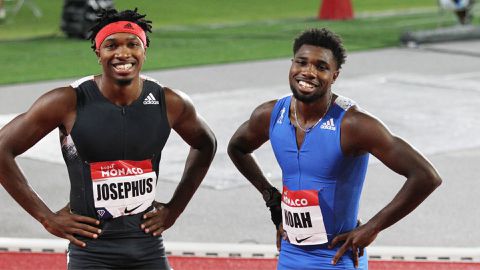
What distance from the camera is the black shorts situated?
5.45 metres

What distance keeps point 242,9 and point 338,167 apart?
926 inches

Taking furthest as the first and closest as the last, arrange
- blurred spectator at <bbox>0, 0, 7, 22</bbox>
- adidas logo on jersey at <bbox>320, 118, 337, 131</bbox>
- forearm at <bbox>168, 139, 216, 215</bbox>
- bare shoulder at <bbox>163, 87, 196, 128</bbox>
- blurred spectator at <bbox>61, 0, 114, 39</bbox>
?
1. blurred spectator at <bbox>0, 0, 7, 22</bbox>
2. blurred spectator at <bbox>61, 0, 114, 39</bbox>
3. forearm at <bbox>168, 139, 216, 215</bbox>
4. bare shoulder at <bbox>163, 87, 196, 128</bbox>
5. adidas logo on jersey at <bbox>320, 118, 337, 131</bbox>

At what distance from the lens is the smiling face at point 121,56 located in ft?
17.8

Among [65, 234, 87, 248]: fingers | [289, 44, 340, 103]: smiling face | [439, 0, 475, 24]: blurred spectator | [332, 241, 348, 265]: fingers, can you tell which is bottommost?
[439, 0, 475, 24]: blurred spectator

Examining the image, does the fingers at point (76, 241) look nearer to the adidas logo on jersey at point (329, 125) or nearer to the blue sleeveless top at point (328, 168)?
the blue sleeveless top at point (328, 168)

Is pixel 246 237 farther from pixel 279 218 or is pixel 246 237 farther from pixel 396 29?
pixel 396 29

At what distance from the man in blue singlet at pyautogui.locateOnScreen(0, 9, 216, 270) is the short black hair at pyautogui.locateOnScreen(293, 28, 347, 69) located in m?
0.79

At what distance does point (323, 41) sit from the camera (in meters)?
5.38

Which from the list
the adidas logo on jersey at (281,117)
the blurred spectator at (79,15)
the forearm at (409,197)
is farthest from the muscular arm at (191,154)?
the blurred spectator at (79,15)

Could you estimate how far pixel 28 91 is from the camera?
52.5ft

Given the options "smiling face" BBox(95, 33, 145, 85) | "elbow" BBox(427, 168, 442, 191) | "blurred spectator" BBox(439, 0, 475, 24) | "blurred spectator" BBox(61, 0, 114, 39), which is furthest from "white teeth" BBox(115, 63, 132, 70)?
"blurred spectator" BBox(439, 0, 475, 24)

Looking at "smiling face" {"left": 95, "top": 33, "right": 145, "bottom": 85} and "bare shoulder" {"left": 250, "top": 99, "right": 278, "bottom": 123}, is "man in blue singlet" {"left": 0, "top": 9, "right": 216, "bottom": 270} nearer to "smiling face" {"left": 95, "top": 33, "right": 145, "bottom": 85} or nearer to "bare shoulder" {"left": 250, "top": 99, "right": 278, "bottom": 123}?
"smiling face" {"left": 95, "top": 33, "right": 145, "bottom": 85}

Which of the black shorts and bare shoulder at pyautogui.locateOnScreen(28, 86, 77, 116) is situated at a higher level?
bare shoulder at pyautogui.locateOnScreen(28, 86, 77, 116)

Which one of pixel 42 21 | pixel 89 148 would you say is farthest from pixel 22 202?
pixel 42 21
